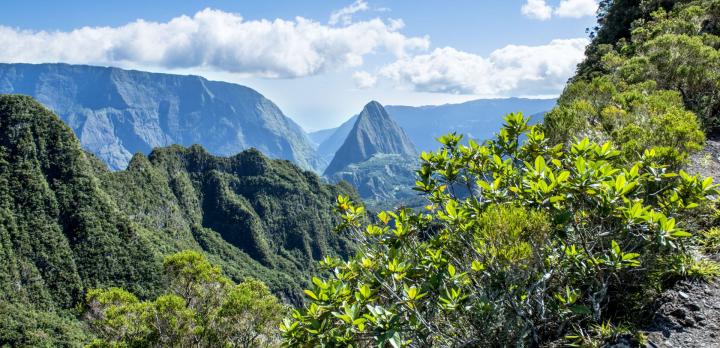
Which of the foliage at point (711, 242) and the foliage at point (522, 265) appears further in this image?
the foliage at point (711, 242)

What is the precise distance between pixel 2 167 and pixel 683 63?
4755 inches

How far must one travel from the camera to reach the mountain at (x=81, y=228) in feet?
269

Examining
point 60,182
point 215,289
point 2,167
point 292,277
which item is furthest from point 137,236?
point 215,289

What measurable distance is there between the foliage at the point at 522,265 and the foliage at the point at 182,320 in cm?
908

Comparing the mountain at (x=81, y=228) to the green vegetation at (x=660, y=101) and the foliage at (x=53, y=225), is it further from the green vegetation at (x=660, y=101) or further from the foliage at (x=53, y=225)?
the green vegetation at (x=660, y=101)

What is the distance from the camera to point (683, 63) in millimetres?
12742

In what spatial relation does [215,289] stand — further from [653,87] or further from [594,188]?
[653,87]

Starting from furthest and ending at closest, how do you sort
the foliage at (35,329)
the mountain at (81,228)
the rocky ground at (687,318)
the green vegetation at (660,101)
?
the mountain at (81,228), the foliage at (35,329), the green vegetation at (660,101), the rocky ground at (687,318)

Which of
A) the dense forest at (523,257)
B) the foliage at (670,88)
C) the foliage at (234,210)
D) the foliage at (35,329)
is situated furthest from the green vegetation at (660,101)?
the foliage at (234,210)

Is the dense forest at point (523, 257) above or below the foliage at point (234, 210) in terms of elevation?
above

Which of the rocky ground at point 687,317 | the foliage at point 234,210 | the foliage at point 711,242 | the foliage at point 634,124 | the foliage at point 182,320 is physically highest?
the foliage at point 634,124

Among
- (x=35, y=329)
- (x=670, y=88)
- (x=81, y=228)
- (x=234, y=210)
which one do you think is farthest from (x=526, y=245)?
(x=234, y=210)

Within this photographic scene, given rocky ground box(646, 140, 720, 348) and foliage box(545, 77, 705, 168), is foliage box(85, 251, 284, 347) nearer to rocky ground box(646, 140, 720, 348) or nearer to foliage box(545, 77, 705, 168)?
foliage box(545, 77, 705, 168)

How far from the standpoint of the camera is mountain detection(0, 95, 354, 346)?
82125mm
